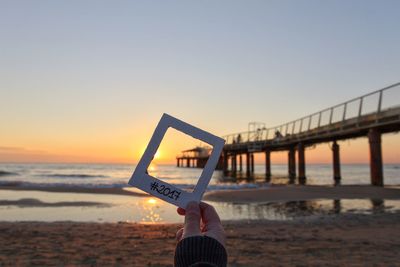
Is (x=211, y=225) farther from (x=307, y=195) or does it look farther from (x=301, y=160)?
(x=301, y=160)

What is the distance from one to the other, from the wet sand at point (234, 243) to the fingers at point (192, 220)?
17.6 ft

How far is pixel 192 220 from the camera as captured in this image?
4.33 feet

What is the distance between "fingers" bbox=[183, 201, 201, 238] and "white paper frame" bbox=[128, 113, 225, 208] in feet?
0.24

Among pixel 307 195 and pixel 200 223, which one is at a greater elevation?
pixel 200 223

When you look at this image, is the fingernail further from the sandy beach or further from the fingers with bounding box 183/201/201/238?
the sandy beach

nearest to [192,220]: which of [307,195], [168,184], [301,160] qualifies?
[168,184]

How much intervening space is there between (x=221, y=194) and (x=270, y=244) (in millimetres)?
11849

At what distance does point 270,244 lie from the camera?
8.01 metres

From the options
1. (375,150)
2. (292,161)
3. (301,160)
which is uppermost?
(292,161)

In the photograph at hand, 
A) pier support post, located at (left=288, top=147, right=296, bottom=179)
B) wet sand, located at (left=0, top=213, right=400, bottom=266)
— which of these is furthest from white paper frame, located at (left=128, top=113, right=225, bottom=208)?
pier support post, located at (left=288, top=147, right=296, bottom=179)

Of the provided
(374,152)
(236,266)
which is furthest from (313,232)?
(374,152)

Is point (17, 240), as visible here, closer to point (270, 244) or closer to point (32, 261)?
point (32, 261)

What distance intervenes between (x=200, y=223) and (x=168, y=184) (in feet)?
0.69

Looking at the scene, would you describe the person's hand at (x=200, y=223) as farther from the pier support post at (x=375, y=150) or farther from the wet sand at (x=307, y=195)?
the pier support post at (x=375, y=150)
